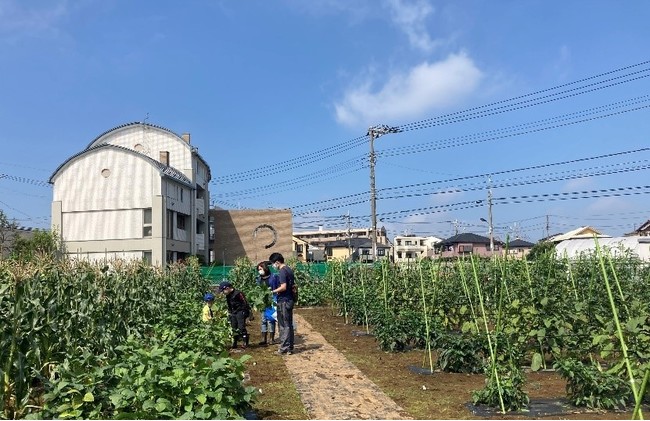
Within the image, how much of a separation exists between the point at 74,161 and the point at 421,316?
32.6 m

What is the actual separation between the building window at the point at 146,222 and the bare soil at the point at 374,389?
88.0ft

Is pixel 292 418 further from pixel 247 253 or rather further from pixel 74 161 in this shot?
pixel 247 253

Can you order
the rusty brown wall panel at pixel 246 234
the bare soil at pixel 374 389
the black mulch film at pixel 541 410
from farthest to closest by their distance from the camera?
the rusty brown wall panel at pixel 246 234 < the bare soil at pixel 374 389 < the black mulch film at pixel 541 410

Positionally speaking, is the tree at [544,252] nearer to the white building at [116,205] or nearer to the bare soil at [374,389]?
the bare soil at [374,389]

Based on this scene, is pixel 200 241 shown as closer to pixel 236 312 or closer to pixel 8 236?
pixel 8 236

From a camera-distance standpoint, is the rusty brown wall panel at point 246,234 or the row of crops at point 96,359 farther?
the rusty brown wall panel at point 246,234

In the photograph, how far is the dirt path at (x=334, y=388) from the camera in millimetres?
6119

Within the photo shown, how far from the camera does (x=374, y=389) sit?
7285 mm

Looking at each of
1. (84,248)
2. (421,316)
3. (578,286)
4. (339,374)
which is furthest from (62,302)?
(84,248)

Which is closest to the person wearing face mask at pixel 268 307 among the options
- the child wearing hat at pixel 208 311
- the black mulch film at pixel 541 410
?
Answer: the child wearing hat at pixel 208 311

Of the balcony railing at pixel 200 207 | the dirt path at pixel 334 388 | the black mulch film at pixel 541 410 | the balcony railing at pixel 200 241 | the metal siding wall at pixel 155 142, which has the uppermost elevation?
the metal siding wall at pixel 155 142

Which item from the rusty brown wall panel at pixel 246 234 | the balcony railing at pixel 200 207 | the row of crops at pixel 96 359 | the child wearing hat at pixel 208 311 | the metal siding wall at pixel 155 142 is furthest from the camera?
the rusty brown wall panel at pixel 246 234

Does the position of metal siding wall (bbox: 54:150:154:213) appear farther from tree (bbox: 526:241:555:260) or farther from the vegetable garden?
the vegetable garden

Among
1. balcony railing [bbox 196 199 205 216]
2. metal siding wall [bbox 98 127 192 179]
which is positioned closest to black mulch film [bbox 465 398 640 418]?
metal siding wall [bbox 98 127 192 179]
